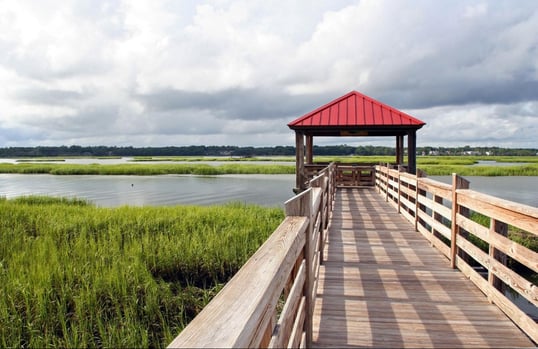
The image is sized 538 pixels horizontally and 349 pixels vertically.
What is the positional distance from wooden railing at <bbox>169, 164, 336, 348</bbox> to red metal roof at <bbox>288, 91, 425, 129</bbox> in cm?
1195

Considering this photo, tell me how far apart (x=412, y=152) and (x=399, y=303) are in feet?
36.3

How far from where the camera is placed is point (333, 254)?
571cm

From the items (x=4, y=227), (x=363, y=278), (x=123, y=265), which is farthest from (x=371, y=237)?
(x=4, y=227)

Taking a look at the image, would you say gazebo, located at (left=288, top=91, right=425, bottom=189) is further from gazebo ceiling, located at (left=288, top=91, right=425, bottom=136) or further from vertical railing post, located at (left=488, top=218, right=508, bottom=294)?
vertical railing post, located at (left=488, top=218, right=508, bottom=294)

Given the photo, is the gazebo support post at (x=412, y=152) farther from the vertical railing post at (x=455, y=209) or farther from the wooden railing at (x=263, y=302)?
the wooden railing at (x=263, y=302)

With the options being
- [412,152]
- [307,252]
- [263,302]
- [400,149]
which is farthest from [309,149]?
[263,302]

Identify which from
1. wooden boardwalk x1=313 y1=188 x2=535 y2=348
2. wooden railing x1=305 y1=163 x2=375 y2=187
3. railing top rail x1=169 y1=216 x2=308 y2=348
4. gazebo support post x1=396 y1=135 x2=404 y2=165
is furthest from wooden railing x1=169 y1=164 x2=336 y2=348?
gazebo support post x1=396 y1=135 x2=404 y2=165

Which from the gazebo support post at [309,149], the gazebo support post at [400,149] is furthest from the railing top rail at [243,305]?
the gazebo support post at [309,149]

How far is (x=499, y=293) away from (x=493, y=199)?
0.95 m

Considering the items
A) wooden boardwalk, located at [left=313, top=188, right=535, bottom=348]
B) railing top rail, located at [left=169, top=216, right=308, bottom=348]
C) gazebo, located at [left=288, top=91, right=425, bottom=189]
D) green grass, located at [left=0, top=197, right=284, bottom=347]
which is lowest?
green grass, located at [left=0, top=197, right=284, bottom=347]

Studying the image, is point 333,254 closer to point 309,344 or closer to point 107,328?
point 309,344

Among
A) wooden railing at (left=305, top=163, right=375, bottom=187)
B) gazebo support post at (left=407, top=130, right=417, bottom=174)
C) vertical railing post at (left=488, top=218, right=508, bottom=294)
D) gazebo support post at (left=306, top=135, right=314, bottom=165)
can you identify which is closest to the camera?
vertical railing post at (left=488, top=218, right=508, bottom=294)

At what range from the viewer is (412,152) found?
13.8 meters

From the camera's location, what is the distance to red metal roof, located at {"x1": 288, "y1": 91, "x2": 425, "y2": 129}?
46.6 feet
